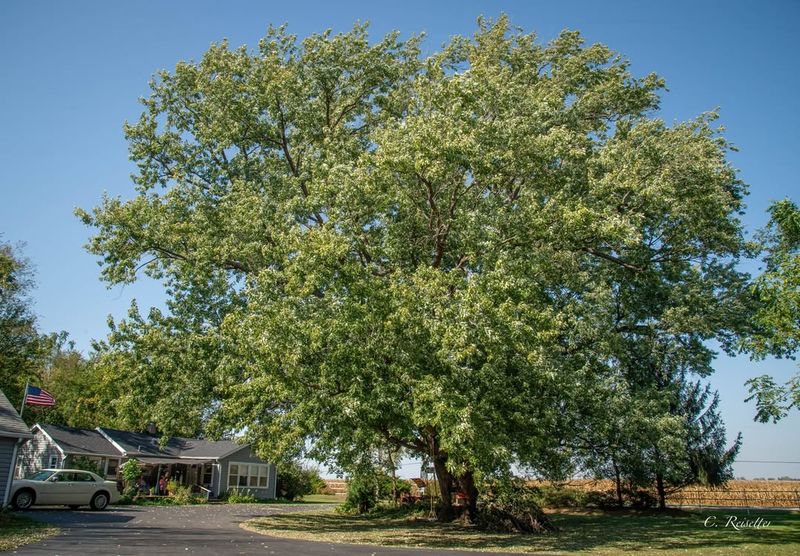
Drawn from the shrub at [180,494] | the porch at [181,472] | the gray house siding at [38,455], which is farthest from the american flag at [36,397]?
the porch at [181,472]

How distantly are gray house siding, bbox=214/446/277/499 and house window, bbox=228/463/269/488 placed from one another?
0.70ft

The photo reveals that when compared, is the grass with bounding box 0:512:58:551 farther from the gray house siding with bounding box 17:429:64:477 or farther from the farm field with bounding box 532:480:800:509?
the farm field with bounding box 532:480:800:509

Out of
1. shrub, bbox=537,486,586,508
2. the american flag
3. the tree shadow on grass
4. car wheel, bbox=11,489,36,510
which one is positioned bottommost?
shrub, bbox=537,486,586,508

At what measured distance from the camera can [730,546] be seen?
1562 cm

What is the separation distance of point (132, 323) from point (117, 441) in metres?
25.1

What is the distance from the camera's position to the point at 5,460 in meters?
19.6

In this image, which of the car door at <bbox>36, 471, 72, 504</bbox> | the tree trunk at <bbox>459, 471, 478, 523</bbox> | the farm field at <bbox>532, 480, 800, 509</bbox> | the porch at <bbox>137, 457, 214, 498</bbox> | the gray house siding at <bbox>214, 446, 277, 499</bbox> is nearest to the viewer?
the tree trunk at <bbox>459, 471, 478, 523</bbox>

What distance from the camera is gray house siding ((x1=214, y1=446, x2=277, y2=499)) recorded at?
4519 centimetres

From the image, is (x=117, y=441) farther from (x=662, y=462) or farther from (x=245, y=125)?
(x=662, y=462)

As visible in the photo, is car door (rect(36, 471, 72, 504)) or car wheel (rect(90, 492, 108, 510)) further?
car wheel (rect(90, 492, 108, 510))

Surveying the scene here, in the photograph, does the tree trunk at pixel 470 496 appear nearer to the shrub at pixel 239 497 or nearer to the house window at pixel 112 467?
the shrub at pixel 239 497

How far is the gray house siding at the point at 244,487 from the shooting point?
45188mm

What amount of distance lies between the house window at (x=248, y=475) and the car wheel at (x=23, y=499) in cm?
2282

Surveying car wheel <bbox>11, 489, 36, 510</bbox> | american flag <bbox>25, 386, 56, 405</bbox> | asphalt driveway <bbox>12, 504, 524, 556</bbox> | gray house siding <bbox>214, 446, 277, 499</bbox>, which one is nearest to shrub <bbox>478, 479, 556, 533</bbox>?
asphalt driveway <bbox>12, 504, 524, 556</bbox>
